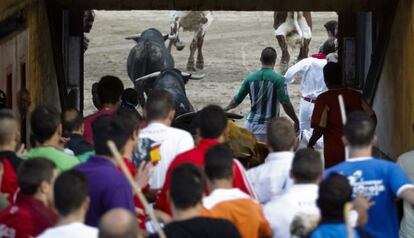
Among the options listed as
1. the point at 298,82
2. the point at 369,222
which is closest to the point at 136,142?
the point at 369,222

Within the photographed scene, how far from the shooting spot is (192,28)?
31.1 meters

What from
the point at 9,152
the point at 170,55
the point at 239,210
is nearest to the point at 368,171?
the point at 239,210

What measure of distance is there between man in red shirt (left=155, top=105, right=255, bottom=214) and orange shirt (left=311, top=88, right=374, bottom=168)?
3.55 meters

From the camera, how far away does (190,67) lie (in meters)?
29.5

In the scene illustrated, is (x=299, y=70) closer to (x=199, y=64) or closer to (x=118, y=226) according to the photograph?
(x=199, y=64)

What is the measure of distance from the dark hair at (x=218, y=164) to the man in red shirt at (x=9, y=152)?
143 cm

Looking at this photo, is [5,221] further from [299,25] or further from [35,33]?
[299,25]

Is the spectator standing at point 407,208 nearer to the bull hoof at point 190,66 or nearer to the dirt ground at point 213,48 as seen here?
the dirt ground at point 213,48

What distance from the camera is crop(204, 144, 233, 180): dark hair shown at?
855 cm

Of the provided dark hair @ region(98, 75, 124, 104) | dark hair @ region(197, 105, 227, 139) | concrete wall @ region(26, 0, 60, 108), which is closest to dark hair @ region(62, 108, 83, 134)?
dark hair @ region(98, 75, 124, 104)

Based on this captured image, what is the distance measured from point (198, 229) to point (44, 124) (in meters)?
2.21

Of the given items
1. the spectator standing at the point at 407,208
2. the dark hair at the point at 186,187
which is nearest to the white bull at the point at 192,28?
the spectator standing at the point at 407,208

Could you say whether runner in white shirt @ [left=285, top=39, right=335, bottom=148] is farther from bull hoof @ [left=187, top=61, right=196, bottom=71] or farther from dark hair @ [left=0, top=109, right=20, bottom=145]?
bull hoof @ [left=187, top=61, right=196, bottom=71]

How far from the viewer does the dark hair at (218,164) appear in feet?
28.0
